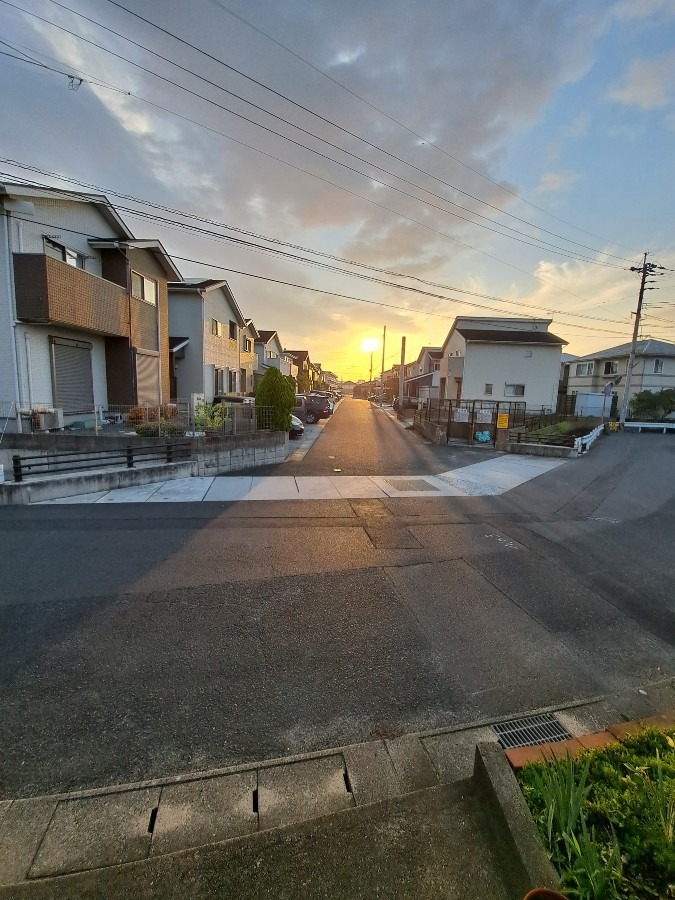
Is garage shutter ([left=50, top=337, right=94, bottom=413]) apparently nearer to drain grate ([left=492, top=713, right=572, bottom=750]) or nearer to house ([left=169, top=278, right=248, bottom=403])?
house ([left=169, top=278, right=248, bottom=403])

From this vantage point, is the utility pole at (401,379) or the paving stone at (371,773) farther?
the utility pole at (401,379)

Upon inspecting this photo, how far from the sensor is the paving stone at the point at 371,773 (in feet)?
7.28

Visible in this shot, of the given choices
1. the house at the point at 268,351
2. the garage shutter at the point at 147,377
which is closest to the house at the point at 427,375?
the house at the point at 268,351

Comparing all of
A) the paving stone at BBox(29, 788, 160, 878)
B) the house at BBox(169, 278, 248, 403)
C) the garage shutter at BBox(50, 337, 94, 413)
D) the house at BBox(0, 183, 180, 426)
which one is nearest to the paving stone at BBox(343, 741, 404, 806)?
the paving stone at BBox(29, 788, 160, 878)

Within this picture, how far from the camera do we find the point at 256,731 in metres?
2.65

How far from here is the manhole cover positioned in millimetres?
9664

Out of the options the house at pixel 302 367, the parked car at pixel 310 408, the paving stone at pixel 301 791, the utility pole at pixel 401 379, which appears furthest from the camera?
the house at pixel 302 367

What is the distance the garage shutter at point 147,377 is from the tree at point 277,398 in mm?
6173

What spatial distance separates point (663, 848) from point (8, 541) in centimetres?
726

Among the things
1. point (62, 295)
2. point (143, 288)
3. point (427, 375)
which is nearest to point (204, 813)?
point (62, 295)

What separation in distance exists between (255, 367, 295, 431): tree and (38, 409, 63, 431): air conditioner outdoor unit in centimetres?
583

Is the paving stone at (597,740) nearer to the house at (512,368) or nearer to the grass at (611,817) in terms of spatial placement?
the grass at (611,817)

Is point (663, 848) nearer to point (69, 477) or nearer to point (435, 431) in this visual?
point (69, 477)

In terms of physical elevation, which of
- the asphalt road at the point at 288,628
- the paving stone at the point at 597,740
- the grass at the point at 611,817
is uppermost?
the grass at the point at 611,817
